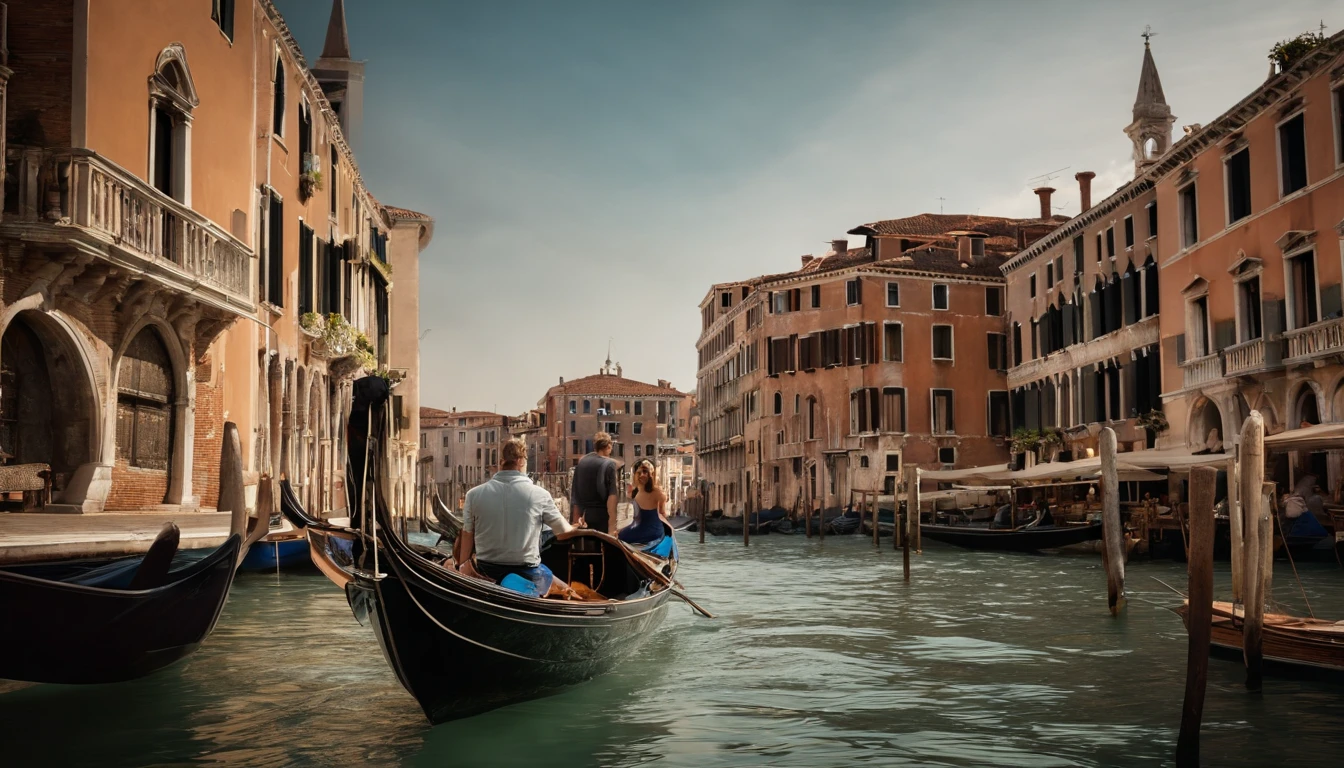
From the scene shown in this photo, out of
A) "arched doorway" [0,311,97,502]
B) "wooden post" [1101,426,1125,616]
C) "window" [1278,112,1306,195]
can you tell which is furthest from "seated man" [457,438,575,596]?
"window" [1278,112,1306,195]

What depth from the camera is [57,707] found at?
21.1ft

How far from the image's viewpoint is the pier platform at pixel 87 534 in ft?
21.7

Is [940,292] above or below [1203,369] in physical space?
above

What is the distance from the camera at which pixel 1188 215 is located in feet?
74.3

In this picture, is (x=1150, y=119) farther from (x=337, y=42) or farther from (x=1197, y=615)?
(x=1197, y=615)

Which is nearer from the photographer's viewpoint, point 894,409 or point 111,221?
point 111,221

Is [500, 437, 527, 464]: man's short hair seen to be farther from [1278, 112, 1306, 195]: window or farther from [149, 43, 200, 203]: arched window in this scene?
[1278, 112, 1306, 195]: window

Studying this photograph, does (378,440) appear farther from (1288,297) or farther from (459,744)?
(1288,297)

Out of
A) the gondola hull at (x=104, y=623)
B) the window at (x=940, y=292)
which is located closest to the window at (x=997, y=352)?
the window at (x=940, y=292)

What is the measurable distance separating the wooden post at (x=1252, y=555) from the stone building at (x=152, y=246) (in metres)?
8.15

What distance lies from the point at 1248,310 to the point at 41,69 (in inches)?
695

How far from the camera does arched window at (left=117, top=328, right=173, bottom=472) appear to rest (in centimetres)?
1135

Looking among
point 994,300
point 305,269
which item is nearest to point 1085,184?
point 994,300

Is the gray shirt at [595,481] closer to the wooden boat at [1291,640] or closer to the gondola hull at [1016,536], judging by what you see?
the wooden boat at [1291,640]
